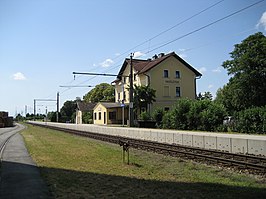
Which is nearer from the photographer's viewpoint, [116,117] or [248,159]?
[248,159]

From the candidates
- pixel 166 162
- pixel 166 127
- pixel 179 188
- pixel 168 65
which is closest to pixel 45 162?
pixel 166 162

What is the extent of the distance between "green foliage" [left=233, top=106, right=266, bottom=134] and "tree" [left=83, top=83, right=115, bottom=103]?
6423 cm

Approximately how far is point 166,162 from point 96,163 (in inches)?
116

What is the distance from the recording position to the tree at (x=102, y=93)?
296 feet

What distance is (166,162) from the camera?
13.1m

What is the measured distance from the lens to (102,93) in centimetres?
9581

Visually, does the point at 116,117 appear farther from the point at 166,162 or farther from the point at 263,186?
the point at 263,186

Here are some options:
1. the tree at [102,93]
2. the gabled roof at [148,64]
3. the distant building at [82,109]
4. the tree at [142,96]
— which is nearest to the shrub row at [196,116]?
the tree at [142,96]

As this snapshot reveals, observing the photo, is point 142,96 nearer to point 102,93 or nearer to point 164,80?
point 164,80

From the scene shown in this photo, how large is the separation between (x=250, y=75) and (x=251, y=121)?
21.1 metres

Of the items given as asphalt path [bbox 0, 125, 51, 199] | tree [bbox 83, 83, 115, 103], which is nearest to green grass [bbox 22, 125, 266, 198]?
asphalt path [bbox 0, 125, 51, 199]

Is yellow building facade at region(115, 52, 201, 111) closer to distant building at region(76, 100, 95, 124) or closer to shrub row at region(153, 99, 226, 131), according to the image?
shrub row at region(153, 99, 226, 131)

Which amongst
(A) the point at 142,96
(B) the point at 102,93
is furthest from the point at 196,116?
(B) the point at 102,93

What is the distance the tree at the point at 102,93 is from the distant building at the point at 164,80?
31.6 m
